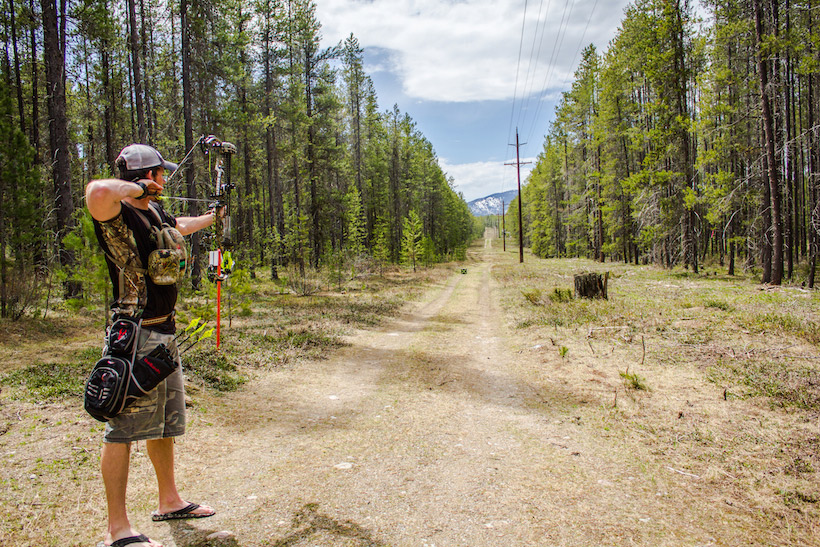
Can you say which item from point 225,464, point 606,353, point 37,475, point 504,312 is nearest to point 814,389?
point 606,353

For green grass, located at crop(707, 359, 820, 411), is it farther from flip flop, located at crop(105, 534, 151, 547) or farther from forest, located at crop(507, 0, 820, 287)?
forest, located at crop(507, 0, 820, 287)

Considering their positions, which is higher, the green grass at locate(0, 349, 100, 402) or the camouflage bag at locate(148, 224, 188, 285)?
the camouflage bag at locate(148, 224, 188, 285)

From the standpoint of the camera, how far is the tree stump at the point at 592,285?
1402 cm

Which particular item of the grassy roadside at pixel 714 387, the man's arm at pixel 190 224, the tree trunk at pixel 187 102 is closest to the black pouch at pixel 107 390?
the man's arm at pixel 190 224

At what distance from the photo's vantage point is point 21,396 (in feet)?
17.5

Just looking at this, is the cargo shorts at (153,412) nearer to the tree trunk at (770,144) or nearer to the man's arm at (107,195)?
the man's arm at (107,195)

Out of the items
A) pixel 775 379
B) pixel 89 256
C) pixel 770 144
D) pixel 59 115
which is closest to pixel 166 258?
pixel 775 379

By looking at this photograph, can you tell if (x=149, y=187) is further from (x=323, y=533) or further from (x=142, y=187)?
(x=323, y=533)

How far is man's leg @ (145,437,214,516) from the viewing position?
2988 mm

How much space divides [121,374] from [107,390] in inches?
4.5

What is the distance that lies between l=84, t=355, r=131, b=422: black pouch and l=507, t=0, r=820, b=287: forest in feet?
57.4

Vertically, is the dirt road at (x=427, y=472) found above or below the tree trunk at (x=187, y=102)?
below

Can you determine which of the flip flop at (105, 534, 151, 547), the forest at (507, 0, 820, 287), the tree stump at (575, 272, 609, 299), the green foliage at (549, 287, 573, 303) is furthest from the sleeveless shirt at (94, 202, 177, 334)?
the forest at (507, 0, 820, 287)

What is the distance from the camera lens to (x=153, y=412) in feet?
9.14
